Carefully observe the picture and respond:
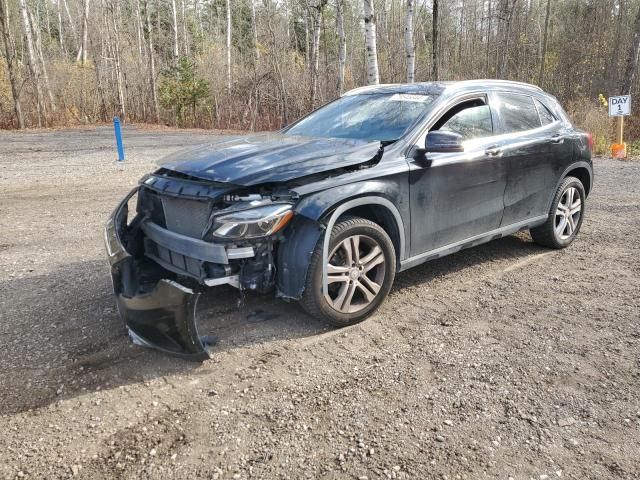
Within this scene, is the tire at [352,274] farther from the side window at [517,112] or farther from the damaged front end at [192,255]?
the side window at [517,112]

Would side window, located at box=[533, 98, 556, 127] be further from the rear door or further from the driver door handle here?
the driver door handle

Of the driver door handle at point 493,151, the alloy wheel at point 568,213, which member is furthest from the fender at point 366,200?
the alloy wheel at point 568,213

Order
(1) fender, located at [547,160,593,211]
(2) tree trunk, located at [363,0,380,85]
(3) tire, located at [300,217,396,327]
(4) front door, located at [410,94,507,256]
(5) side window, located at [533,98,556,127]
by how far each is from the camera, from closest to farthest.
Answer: (3) tire, located at [300,217,396,327] < (4) front door, located at [410,94,507,256] < (5) side window, located at [533,98,556,127] < (1) fender, located at [547,160,593,211] < (2) tree trunk, located at [363,0,380,85]

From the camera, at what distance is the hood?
134 inches

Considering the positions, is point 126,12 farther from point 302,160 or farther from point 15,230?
point 302,160

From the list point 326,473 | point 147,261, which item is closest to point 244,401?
point 326,473

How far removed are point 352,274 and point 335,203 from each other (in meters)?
0.56

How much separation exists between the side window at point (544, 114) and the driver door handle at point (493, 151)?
1.00m

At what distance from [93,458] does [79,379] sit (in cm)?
79

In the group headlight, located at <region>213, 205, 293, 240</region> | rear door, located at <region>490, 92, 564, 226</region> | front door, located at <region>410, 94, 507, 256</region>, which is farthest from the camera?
rear door, located at <region>490, 92, 564, 226</region>

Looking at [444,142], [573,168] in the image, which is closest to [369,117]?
[444,142]

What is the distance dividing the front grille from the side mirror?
1.78m

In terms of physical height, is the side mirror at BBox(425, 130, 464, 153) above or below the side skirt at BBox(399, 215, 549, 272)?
above

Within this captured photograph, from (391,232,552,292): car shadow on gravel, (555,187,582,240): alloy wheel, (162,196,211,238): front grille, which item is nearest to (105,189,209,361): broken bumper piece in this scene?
(162,196,211,238): front grille
